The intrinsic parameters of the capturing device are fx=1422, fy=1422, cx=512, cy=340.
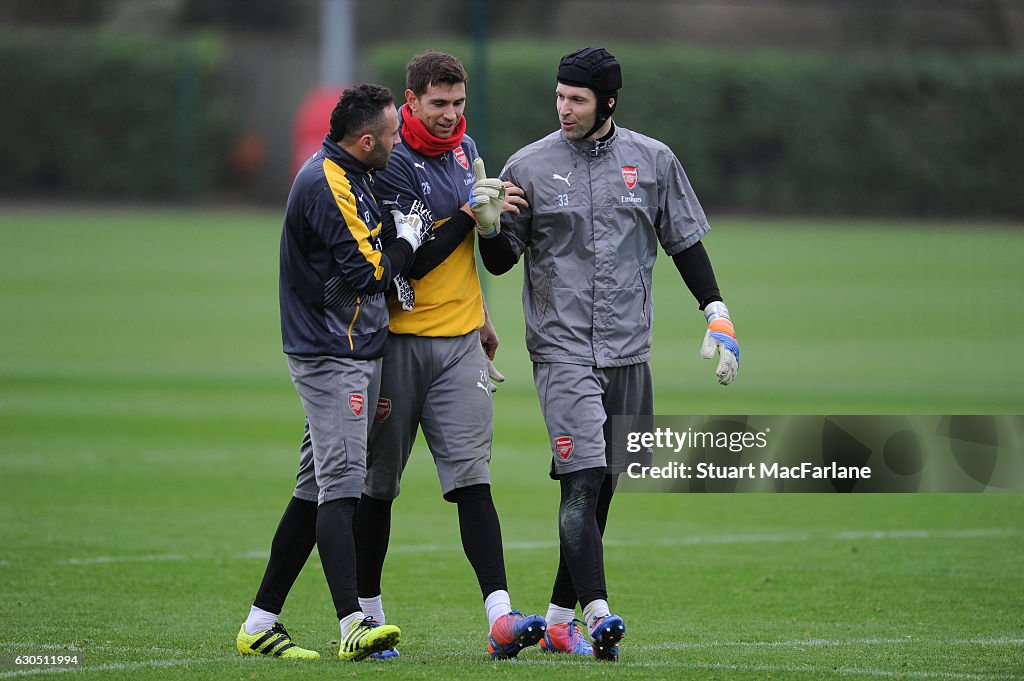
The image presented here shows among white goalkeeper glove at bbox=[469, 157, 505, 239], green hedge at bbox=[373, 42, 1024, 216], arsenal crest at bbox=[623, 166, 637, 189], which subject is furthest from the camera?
green hedge at bbox=[373, 42, 1024, 216]

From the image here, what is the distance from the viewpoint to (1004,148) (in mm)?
20094

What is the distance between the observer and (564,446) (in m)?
5.64

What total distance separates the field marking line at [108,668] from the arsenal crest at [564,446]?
1.56 m

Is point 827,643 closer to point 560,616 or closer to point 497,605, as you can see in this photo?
point 560,616

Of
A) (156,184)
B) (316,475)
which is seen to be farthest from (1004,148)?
(156,184)

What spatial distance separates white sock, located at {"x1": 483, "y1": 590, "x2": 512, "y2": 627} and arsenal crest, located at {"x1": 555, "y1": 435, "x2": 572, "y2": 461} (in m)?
0.59

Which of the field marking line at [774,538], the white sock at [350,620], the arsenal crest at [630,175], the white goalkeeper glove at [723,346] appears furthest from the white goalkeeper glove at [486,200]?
the field marking line at [774,538]

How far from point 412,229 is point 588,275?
29.5 inches

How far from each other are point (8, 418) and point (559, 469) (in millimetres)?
8308

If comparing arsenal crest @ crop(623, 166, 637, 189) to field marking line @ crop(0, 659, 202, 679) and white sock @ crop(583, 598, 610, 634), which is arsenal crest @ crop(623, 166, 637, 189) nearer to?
white sock @ crop(583, 598, 610, 634)

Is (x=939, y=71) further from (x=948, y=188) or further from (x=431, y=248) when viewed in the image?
(x=431, y=248)

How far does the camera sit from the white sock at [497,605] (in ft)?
17.8

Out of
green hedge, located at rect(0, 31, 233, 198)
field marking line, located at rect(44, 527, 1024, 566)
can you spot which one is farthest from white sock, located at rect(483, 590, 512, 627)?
green hedge, located at rect(0, 31, 233, 198)

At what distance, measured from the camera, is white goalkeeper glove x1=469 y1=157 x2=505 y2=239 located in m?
5.55
